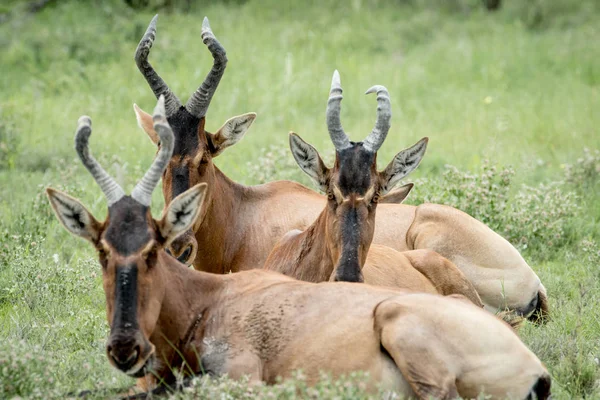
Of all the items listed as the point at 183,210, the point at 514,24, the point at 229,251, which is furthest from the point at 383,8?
the point at 183,210

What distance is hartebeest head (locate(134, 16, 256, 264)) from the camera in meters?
Answer: 9.49

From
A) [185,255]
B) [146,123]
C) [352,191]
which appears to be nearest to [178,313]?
[352,191]

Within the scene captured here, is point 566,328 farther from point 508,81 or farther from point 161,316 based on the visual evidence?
point 508,81

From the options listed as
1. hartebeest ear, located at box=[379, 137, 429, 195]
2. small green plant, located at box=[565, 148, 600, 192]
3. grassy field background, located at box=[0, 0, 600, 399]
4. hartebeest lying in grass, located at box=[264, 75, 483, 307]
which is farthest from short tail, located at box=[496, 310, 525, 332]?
small green plant, located at box=[565, 148, 600, 192]

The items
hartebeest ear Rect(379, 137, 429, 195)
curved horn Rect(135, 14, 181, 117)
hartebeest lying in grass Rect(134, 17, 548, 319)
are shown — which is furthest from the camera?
curved horn Rect(135, 14, 181, 117)

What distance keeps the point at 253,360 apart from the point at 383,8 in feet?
60.2

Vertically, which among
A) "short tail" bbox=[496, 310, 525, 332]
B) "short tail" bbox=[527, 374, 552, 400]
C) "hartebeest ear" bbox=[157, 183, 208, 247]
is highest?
"hartebeest ear" bbox=[157, 183, 208, 247]

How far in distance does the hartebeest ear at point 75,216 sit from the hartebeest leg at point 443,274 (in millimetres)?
3498

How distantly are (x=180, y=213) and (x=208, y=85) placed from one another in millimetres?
2883

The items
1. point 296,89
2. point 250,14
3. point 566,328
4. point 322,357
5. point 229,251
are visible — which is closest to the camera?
point 322,357

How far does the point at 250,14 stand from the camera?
23.2 metres

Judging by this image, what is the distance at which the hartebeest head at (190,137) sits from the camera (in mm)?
9492

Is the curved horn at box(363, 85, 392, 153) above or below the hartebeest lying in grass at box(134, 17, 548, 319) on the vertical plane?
above

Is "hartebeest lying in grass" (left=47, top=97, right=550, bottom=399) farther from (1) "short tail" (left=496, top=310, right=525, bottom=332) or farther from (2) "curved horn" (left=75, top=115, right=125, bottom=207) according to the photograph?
(1) "short tail" (left=496, top=310, right=525, bottom=332)
